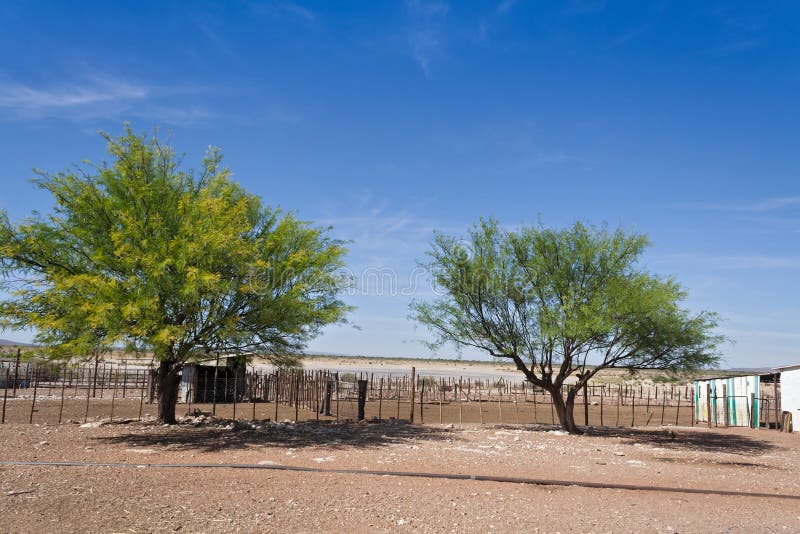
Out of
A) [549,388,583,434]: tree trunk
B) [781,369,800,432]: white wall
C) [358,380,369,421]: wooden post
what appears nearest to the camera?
[549,388,583,434]: tree trunk

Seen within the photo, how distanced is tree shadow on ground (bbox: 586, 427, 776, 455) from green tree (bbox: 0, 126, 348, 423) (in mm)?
11367

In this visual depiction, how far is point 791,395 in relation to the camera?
27.0 metres

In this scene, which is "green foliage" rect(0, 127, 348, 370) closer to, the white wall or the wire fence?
the wire fence

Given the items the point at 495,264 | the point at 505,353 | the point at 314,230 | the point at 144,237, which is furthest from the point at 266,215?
the point at 505,353

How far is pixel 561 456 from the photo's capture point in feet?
55.5

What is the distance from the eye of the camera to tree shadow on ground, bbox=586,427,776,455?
66.6 ft

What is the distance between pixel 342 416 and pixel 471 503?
62.8 ft

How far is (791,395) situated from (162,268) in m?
25.4

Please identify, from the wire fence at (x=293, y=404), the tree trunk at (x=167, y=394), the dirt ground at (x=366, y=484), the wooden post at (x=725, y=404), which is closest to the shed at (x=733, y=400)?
the wooden post at (x=725, y=404)

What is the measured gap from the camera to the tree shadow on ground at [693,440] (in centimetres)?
2030

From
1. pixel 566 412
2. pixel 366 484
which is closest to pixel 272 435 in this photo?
pixel 366 484

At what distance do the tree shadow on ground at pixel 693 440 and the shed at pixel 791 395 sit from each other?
131 inches

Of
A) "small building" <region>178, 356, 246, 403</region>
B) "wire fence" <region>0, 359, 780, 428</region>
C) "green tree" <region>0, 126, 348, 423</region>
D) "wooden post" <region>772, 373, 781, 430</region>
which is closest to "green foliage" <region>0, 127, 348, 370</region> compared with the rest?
"green tree" <region>0, 126, 348, 423</region>

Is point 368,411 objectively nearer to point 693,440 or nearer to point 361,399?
point 361,399
